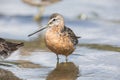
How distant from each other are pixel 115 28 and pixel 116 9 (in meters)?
1.96

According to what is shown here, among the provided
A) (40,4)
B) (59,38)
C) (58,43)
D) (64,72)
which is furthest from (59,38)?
(40,4)

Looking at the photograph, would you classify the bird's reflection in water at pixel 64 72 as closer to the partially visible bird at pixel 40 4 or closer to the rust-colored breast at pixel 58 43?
the rust-colored breast at pixel 58 43

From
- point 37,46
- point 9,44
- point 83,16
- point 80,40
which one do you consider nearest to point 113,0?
point 83,16

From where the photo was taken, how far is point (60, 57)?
1191 centimetres

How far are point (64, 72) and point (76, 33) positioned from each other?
357 cm

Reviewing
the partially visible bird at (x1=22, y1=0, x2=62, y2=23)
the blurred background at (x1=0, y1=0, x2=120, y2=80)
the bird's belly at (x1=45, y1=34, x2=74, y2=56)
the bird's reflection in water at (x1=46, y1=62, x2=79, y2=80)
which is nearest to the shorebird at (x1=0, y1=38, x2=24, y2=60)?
the blurred background at (x1=0, y1=0, x2=120, y2=80)

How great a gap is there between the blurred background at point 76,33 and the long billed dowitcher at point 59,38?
0.28 metres

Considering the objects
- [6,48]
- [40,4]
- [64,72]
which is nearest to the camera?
[64,72]

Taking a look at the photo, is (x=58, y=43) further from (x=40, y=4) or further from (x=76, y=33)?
(x=40, y=4)

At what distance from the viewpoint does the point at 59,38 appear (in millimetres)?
11375

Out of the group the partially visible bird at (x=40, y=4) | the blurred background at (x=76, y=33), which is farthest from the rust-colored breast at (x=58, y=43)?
the partially visible bird at (x=40, y=4)

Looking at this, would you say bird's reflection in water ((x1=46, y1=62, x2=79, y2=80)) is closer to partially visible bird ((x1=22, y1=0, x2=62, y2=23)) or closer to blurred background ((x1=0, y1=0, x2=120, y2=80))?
blurred background ((x1=0, y1=0, x2=120, y2=80))

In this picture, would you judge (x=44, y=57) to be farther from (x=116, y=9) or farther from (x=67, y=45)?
(x=116, y=9)

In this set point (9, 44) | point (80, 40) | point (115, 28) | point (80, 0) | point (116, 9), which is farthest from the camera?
point (80, 0)
